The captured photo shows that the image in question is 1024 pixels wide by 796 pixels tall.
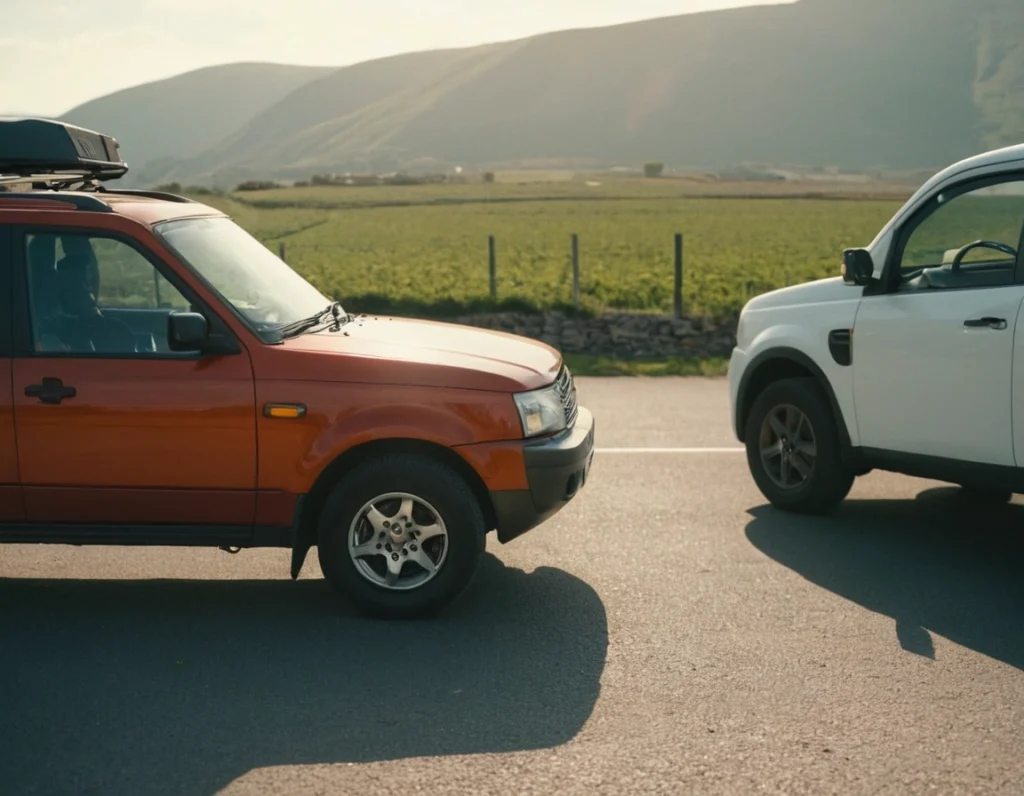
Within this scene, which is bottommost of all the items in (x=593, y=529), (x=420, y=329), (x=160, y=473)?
(x=593, y=529)

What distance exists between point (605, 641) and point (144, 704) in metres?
1.89

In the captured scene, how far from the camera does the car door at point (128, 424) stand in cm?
598

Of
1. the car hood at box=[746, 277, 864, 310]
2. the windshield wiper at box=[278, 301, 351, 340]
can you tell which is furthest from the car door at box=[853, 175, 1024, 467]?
the windshield wiper at box=[278, 301, 351, 340]

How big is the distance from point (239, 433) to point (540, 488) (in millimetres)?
1350

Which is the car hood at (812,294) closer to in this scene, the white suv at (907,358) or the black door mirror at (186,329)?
the white suv at (907,358)

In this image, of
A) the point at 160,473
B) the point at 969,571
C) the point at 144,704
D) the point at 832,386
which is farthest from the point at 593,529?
the point at 144,704

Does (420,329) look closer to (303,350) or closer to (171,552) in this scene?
(303,350)

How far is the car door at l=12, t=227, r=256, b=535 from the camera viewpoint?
598 centimetres

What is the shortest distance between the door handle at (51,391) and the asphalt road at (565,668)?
1012 mm

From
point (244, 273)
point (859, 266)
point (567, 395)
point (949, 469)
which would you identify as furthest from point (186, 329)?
point (949, 469)

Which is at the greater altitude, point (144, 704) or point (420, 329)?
point (420, 329)

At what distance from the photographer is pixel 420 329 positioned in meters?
7.04

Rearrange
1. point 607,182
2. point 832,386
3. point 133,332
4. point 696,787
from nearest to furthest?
point 696,787 < point 133,332 < point 832,386 < point 607,182

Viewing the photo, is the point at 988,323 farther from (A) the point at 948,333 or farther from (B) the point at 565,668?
(B) the point at 565,668
